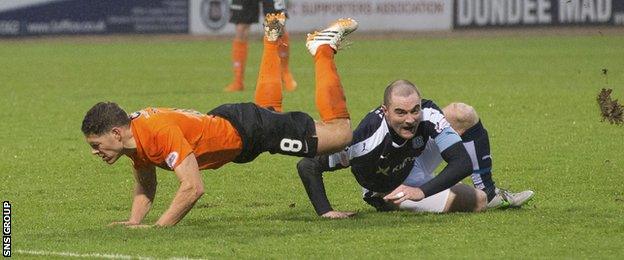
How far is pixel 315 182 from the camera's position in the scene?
10.2 metres

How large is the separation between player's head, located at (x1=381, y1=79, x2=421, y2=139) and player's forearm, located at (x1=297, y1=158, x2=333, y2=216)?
2.40 feet

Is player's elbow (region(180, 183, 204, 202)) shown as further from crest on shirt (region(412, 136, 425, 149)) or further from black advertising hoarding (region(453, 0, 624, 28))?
black advertising hoarding (region(453, 0, 624, 28))

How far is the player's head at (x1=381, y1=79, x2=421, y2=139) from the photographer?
9.66 metres

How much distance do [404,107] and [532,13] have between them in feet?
100

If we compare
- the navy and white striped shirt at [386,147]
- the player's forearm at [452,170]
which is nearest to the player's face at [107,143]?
the navy and white striped shirt at [386,147]

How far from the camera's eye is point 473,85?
76.0 feet

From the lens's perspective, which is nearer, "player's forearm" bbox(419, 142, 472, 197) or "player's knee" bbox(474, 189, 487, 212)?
"player's forearm" bbox(419, 142, 472, 197)

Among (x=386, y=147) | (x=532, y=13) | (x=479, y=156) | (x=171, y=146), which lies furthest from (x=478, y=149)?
(x=532, y=13)

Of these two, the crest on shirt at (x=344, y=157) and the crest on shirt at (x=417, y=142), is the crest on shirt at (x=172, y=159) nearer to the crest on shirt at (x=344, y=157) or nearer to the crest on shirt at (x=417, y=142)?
the crest on shirt at (x=344, y=157)

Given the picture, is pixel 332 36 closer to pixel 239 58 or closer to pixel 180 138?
pixel 180 138

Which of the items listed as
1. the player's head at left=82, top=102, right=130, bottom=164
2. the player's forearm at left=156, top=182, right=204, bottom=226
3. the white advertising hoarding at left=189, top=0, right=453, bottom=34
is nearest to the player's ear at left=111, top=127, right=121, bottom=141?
the player's head at left=82, top=102, right=130, bottom=164

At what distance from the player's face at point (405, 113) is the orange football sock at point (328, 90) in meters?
0.70

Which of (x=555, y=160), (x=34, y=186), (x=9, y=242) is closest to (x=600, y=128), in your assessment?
(x=555, y=160)

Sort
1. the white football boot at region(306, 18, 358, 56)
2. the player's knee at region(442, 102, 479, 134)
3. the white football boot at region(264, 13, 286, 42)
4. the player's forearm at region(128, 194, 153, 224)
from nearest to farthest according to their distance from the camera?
the player's forearm at region(128, 194, 153, 224) < the player's knee at region(442, 102, 479, 134) < the white football boot at region(306, 18, 358, 56) < the white football boot at region(264, 13, 286, 42)
